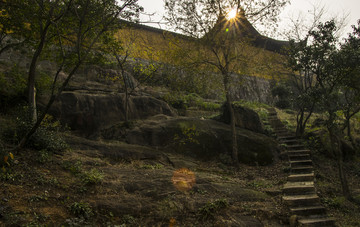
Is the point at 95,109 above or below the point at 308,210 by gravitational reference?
above

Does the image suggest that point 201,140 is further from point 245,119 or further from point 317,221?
point 317,221

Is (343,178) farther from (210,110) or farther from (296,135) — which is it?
(210,110)

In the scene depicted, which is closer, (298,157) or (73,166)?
(73,166)

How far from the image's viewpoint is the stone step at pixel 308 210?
25.1ft

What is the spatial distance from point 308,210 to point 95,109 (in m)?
10.2

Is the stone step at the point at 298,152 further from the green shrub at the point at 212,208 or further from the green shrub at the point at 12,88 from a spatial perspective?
the green shrub at the point at 12,88

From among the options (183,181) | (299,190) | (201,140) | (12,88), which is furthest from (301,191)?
(12,88)

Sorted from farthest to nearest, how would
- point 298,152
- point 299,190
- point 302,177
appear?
point 298,152
point 302,177
point 299,190

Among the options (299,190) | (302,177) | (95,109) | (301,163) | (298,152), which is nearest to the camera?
(299,190)

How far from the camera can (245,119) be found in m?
14.5

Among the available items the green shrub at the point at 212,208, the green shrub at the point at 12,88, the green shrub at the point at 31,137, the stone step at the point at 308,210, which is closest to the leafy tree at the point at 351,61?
the stone step at the point at 308,210

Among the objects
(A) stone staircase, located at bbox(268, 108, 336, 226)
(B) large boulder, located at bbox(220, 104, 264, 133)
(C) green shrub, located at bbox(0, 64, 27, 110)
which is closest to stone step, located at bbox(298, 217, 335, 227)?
(A) stone staircase, located at bbox(268, 108, 336, 226)

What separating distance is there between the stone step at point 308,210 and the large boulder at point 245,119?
6731 mm

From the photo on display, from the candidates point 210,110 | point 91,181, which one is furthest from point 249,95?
point 91,181
